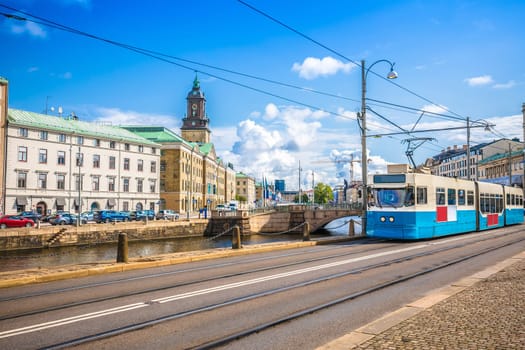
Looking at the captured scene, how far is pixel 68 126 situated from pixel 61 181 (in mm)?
7609

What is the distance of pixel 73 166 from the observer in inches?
2383

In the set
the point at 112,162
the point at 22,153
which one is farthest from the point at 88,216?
the point at 112,162

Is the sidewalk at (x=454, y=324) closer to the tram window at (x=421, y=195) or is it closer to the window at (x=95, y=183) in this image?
the tram window at (x=421, y=195)

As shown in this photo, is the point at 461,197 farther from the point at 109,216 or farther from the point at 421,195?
the point at 109,216

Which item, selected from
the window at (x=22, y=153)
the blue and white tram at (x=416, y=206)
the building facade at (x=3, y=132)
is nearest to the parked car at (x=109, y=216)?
the building facade at (x=3, y=132)

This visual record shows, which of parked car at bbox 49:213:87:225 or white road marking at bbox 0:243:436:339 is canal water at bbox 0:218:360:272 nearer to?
parked car at bbox 49:213:87:225

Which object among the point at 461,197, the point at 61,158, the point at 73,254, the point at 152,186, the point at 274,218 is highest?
the point at 61,158

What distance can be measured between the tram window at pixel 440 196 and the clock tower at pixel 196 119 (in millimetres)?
101172

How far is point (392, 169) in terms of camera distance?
76.3ft

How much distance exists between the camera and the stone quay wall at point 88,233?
35969 millimetres

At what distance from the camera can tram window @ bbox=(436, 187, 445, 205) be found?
2373 centimetres

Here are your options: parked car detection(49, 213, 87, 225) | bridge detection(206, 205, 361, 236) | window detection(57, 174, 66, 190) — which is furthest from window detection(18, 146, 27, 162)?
bridge detection(206, 205, 361, 236)

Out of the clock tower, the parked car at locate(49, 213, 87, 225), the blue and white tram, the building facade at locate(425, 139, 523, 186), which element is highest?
the clock tower

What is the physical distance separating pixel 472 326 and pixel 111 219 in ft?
158
